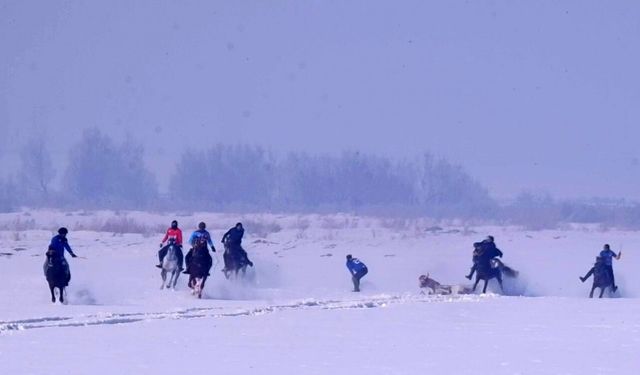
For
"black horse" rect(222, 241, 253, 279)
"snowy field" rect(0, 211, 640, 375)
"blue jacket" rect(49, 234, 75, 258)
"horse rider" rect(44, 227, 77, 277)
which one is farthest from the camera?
"black horse" rect(222, 241, 253, 279)

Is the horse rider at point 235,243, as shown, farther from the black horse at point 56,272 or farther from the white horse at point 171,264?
the black horse at point 56,272

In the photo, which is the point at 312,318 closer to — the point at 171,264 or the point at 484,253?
the point at 171,264

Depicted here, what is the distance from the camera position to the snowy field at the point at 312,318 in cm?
2062

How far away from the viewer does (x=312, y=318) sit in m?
28.0

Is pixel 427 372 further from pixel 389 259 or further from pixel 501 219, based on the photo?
pixel 501 219

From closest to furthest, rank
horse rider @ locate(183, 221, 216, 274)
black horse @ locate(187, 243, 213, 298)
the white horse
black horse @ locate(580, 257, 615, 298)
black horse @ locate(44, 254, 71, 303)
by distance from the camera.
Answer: black horse @ locate(44, 254, 71, 303) < black horse @ locate(187, 243, 213, 298) < horse rider @ locate(183, 221, 216, 274) < the white horse < black horse @ locate(580, 257, 615, 298)

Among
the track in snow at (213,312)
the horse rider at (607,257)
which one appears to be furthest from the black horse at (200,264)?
the horse rider at (607,257)

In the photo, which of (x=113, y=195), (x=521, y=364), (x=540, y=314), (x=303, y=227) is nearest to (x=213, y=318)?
(x=540, y=314)

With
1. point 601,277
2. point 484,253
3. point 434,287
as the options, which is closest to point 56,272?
point 434,287

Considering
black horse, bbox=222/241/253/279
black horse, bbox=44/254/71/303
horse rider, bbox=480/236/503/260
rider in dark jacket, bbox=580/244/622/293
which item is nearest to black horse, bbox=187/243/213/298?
black horse, bbox=44/254/71/303

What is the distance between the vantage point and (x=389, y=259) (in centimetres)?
5212

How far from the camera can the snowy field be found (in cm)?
2062

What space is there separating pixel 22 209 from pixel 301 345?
78483 millimetres

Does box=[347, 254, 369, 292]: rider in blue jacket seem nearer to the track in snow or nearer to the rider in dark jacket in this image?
the track in snow
